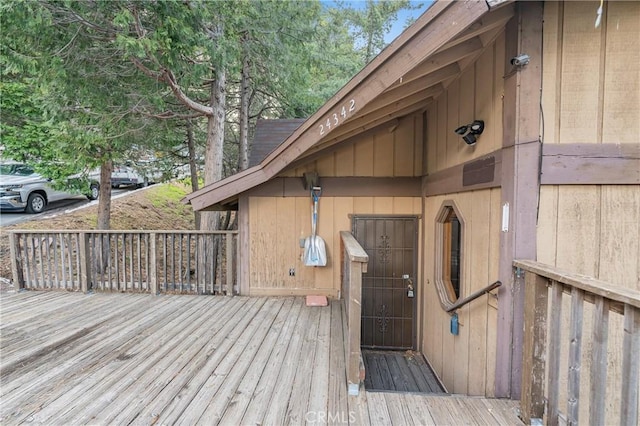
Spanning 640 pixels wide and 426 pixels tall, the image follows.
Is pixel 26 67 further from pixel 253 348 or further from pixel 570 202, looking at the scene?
pixel 570 202

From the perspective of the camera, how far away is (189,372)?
8.55 feet

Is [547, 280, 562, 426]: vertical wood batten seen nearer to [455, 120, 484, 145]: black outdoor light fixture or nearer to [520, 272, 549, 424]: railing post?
[520, 272, 549, 424]: railing post

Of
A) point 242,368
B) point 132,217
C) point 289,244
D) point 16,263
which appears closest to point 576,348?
point 242,368

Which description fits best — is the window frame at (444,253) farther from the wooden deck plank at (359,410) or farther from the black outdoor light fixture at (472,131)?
the wooden deck plank at (359,410)

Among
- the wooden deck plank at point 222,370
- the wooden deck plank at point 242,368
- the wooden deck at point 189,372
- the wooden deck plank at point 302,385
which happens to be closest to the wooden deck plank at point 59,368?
the wooden deck at point 189,372

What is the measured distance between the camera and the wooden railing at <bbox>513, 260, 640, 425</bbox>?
1.28 m

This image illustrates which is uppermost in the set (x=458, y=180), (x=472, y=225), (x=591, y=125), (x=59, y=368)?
(x=591, y=125)

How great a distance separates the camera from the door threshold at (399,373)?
365 cm

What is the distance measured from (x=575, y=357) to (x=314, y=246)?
11.2ft

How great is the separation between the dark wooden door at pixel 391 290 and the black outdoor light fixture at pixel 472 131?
78.8 inches

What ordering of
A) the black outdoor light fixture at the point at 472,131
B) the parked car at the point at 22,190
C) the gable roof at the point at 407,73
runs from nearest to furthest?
1. the gable roof at the point at 407,73
2. the black outdoor light fixture at the point at 472,131
3. the parked car at the point at 22,190

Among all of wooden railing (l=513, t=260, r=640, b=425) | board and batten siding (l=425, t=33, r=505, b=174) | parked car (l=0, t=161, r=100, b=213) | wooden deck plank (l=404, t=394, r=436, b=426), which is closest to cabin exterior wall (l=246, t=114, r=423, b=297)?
board and batten siding (l=425, t=33, r=505, b=174)

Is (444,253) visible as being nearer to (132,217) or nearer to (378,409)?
(378,409)

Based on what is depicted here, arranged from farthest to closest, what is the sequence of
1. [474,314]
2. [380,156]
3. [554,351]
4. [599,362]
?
[380,156]
[474,314]
[554,351]
[599,362]
